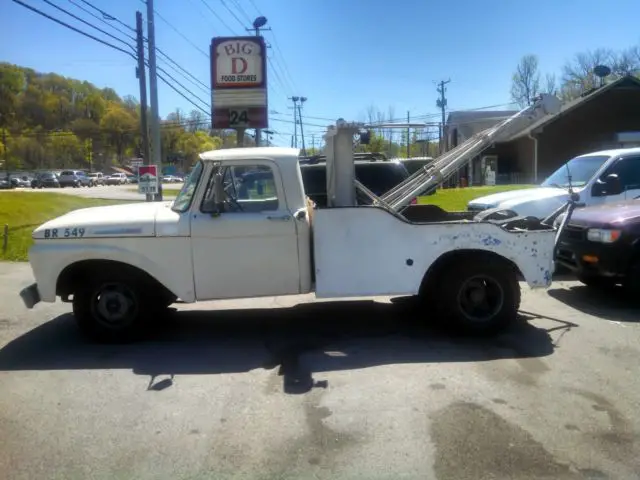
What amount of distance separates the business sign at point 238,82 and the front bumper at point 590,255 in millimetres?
14352

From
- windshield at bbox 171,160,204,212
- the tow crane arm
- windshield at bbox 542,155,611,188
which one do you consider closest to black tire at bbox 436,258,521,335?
the tow crane arm

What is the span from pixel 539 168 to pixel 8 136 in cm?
10853

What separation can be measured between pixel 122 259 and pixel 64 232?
662mm

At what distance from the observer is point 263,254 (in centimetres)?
616

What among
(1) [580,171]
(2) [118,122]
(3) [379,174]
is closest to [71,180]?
(2) [118,122]

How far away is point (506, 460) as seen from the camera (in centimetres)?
375

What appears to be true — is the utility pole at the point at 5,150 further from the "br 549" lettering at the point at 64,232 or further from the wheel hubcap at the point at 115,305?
the wheel hubcap at the point at 115,305

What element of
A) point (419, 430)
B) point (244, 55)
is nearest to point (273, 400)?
point (419, 430)

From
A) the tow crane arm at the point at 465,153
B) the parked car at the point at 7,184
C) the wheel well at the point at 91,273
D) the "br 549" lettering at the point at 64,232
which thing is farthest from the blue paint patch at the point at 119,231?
the parked car at the point at 7,184

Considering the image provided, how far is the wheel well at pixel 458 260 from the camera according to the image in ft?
20.4

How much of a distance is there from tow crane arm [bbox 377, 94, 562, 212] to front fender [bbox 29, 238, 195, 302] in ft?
7.66

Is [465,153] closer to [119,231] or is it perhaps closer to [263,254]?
[263,254]

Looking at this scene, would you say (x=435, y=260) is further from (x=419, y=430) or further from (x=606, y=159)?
(x=606, y=159)

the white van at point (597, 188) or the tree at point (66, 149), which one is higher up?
the tree at point (66, 149)
